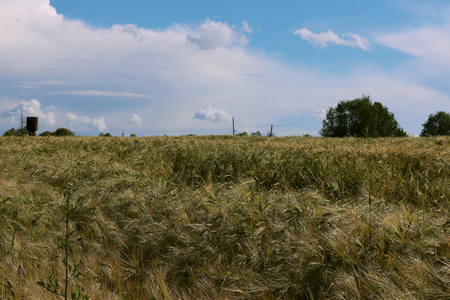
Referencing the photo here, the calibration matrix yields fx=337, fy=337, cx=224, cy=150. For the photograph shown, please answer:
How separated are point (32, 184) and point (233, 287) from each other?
402 centimetres

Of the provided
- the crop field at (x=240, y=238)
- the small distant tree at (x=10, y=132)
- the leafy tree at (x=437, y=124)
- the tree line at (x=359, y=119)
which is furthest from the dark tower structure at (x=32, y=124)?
the leafy tree at (x=437, y=124)

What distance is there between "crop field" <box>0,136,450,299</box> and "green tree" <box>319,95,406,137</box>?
37.9 m

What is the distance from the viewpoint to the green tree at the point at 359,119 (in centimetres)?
4062

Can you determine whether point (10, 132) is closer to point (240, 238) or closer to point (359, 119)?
point (359, 119)

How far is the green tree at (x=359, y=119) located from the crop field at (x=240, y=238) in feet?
124

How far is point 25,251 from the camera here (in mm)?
3180

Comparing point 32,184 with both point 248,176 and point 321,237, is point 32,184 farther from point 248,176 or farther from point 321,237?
point 321,237

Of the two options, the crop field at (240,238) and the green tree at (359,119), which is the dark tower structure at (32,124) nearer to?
the crop field at (240,238)

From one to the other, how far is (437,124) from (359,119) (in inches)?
624

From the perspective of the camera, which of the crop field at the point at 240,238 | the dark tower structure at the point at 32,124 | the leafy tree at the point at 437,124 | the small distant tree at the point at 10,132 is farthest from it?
the leafy tree at the point at 437,124

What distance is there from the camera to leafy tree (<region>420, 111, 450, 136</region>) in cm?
4691

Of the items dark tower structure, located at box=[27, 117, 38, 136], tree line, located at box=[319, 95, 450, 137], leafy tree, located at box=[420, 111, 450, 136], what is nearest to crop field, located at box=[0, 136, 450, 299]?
dark tower structure, located at box=[27, 117, 38, 136]

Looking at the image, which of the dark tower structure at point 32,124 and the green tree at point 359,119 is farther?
the green tree at point 359,119

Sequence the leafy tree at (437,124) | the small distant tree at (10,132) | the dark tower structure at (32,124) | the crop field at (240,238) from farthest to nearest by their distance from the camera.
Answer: the leafy tree at (437,124) < the small distant tree at (10,132) < the dark tower structure at (32,124) < the crop field at (240,238)
